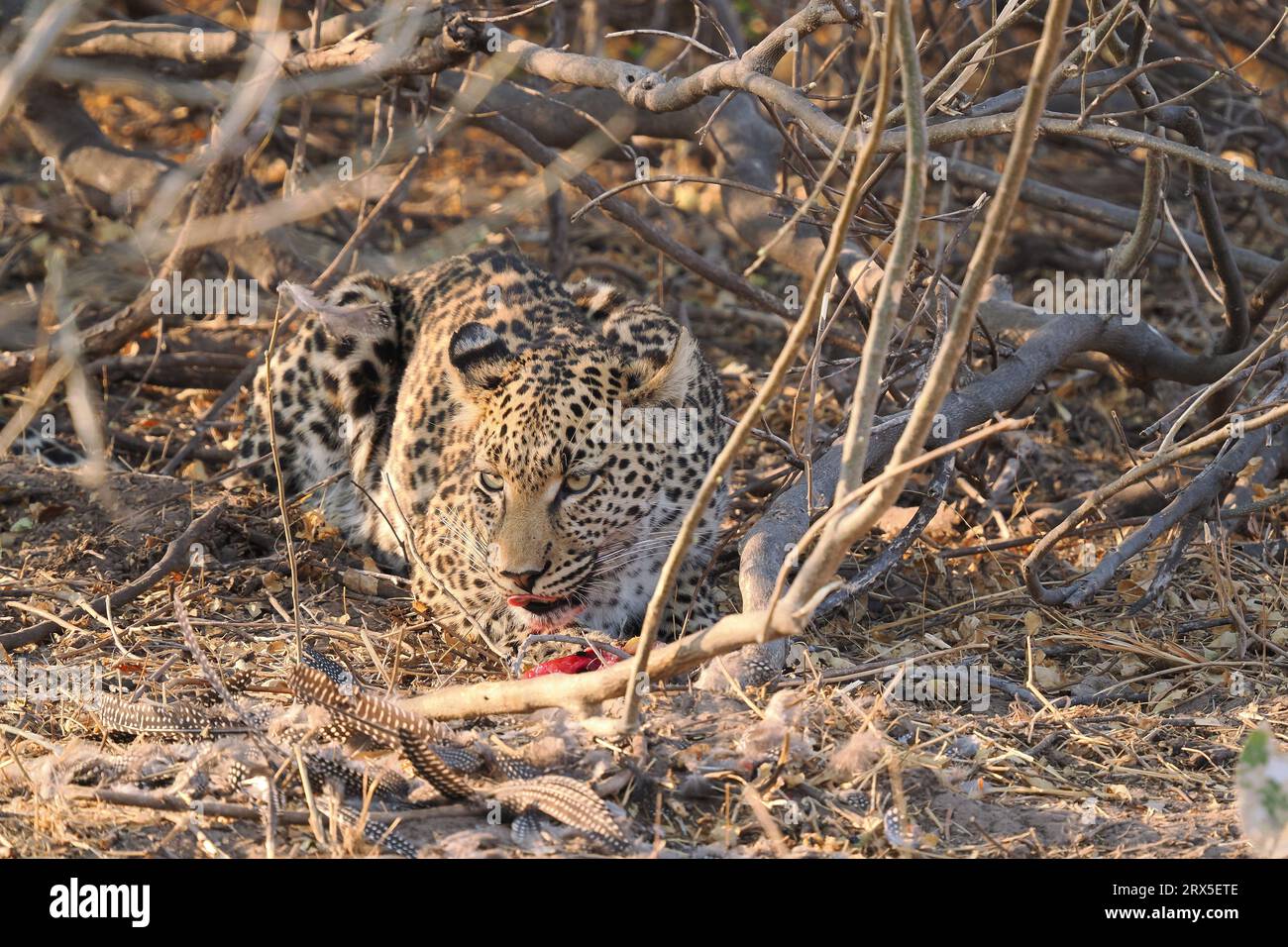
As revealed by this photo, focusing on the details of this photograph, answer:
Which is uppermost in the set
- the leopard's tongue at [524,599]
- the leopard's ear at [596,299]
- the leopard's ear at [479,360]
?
the leopard's ear at [596,299]

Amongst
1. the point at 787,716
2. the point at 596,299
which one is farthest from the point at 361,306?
the point at 787,716

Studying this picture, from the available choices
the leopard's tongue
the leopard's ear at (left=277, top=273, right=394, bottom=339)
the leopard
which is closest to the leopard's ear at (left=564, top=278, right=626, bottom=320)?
the leopard

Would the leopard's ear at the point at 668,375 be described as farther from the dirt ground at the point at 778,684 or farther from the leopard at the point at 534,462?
the dirt ground at the point at 778,684

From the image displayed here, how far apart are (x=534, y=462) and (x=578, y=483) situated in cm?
18

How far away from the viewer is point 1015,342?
6461 millimetres

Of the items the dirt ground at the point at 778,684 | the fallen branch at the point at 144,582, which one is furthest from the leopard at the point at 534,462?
the fallen branch at the point at 144,582

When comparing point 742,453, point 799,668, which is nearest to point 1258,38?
point 742,453

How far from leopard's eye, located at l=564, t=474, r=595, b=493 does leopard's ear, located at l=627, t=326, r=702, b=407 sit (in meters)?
0.37

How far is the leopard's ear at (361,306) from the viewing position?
249 inches

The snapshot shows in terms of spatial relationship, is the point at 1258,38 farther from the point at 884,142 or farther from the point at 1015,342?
the point at 884,142

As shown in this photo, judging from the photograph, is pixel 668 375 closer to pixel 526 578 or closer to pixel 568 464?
pixel 568 464

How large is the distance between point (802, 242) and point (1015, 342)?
1.10 metres

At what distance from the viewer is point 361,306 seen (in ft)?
21.2
